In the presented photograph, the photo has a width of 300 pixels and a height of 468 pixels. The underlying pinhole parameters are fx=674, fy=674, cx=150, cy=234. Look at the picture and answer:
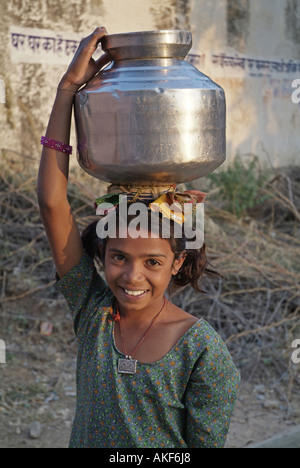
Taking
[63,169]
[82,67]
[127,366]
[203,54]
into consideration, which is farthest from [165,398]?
[203,54]

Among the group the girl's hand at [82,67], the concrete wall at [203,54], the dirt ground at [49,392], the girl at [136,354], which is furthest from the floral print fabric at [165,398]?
the concrete wall at [203,54]

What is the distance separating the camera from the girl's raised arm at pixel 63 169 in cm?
176

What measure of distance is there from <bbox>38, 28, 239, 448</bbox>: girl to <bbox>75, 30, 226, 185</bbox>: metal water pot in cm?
15

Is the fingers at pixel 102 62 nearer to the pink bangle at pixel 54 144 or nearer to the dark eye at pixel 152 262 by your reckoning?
the pink bangle at pixel 54 144

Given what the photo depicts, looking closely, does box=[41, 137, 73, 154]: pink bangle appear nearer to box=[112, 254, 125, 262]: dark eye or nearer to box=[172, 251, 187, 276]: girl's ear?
box=[112, 254, 125, 262]: dark eye

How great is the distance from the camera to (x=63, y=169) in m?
1.86

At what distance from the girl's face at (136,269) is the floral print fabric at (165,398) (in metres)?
0.16

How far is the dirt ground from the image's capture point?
370 centimetres

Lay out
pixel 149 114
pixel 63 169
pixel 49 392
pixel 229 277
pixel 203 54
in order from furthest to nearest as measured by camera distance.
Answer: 1. pixel 203 54
2. pixel 229 277
3. pixel 49 392
4. pixel 63 169
5. pixel 149 114

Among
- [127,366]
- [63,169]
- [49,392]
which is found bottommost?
[49,392]

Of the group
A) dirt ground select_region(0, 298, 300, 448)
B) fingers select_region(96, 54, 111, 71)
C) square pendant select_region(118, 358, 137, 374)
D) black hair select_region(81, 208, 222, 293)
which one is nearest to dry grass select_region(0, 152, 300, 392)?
dirt ground select_region(0, 298, 300, 448)

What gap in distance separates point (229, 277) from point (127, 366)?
126 inches

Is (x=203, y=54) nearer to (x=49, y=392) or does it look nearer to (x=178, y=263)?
(x=49, y=392)
